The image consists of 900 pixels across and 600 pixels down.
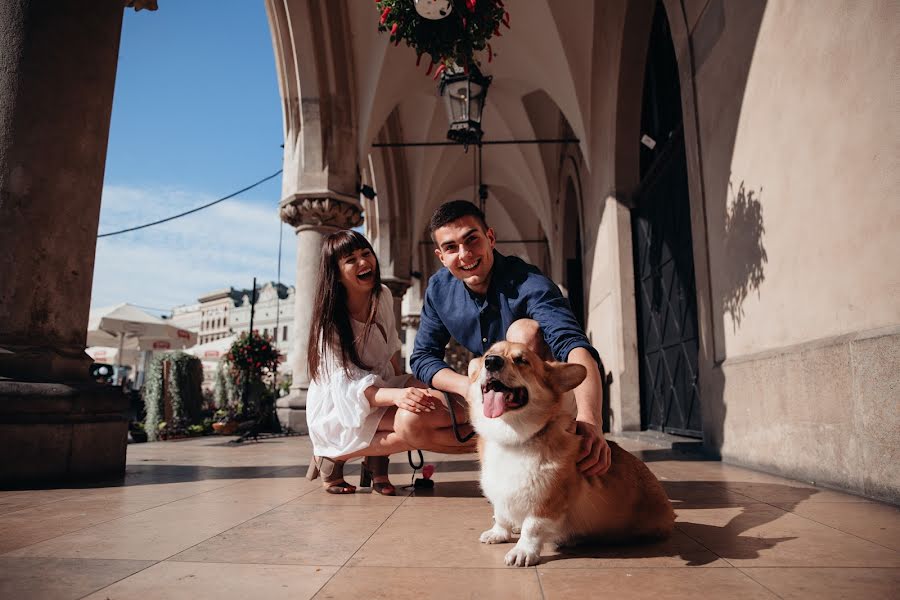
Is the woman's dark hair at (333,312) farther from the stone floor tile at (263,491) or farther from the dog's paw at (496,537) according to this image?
the dog's paw at (496,537)

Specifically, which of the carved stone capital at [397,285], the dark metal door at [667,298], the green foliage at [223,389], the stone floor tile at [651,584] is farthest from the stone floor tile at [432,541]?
the carved stone capital at [397,285]

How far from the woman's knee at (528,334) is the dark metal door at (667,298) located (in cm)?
488

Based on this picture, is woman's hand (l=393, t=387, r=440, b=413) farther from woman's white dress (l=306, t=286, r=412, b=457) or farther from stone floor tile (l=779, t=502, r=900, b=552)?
stone floor tile (l=779, t=502, r=900, b=552)

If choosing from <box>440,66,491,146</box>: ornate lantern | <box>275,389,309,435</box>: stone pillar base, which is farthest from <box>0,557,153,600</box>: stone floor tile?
<box>275,389,309,435</box>: stone pillar base

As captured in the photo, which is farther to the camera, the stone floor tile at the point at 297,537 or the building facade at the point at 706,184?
the building facade at the point at 706,184

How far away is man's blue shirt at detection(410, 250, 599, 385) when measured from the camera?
2535 mm

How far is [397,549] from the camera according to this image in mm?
2123

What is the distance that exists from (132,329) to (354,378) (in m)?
15.5

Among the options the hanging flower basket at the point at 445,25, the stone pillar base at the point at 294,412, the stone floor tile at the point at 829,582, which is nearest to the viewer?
the stone floor tile at the point at 829,582

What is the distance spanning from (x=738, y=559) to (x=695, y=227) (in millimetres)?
4186

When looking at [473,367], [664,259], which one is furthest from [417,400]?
[664,259]

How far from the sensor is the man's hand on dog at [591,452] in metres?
1.92

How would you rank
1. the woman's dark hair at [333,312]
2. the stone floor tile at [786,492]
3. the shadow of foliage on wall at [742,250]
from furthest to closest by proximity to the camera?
the shadow of foliage on wall at [742,250] < the woman's dark hair at [333,312] < the stone floor tile at [786,492]

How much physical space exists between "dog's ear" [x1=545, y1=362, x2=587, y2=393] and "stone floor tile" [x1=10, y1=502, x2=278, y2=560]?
147 cm
